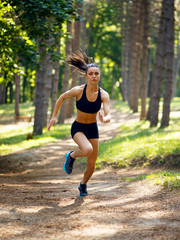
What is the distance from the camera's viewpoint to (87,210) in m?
6.18

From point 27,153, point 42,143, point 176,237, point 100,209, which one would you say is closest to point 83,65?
point 100,209

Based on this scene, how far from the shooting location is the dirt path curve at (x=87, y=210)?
4793 mm

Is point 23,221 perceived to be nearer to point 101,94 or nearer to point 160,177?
point 101,94

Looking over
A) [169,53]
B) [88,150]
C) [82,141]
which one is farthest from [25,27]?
[169,53]

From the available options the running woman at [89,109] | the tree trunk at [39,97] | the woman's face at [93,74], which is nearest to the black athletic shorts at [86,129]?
the running woman at [89,109]

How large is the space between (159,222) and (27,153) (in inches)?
370

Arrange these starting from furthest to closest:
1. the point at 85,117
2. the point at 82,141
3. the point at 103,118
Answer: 1. the point at 85,117
2. the point at 82,141
3. the point at 103,118

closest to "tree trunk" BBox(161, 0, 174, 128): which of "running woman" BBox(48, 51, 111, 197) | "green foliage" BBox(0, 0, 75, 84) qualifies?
"green foliage" BBox(0, 0, 75, 84)

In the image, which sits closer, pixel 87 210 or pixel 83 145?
pixel 87 210

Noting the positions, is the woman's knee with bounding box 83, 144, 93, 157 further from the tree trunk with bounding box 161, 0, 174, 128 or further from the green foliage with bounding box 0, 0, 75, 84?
the tree trunk with bounding box 161, 0, 174, 128

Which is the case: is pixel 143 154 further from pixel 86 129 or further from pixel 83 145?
pixel 83 145

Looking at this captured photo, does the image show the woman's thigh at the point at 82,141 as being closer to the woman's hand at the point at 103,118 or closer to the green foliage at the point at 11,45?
the woman's hand at the point at 103,118

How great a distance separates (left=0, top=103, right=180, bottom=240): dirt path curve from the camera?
479 cm

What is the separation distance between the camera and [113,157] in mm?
12445
